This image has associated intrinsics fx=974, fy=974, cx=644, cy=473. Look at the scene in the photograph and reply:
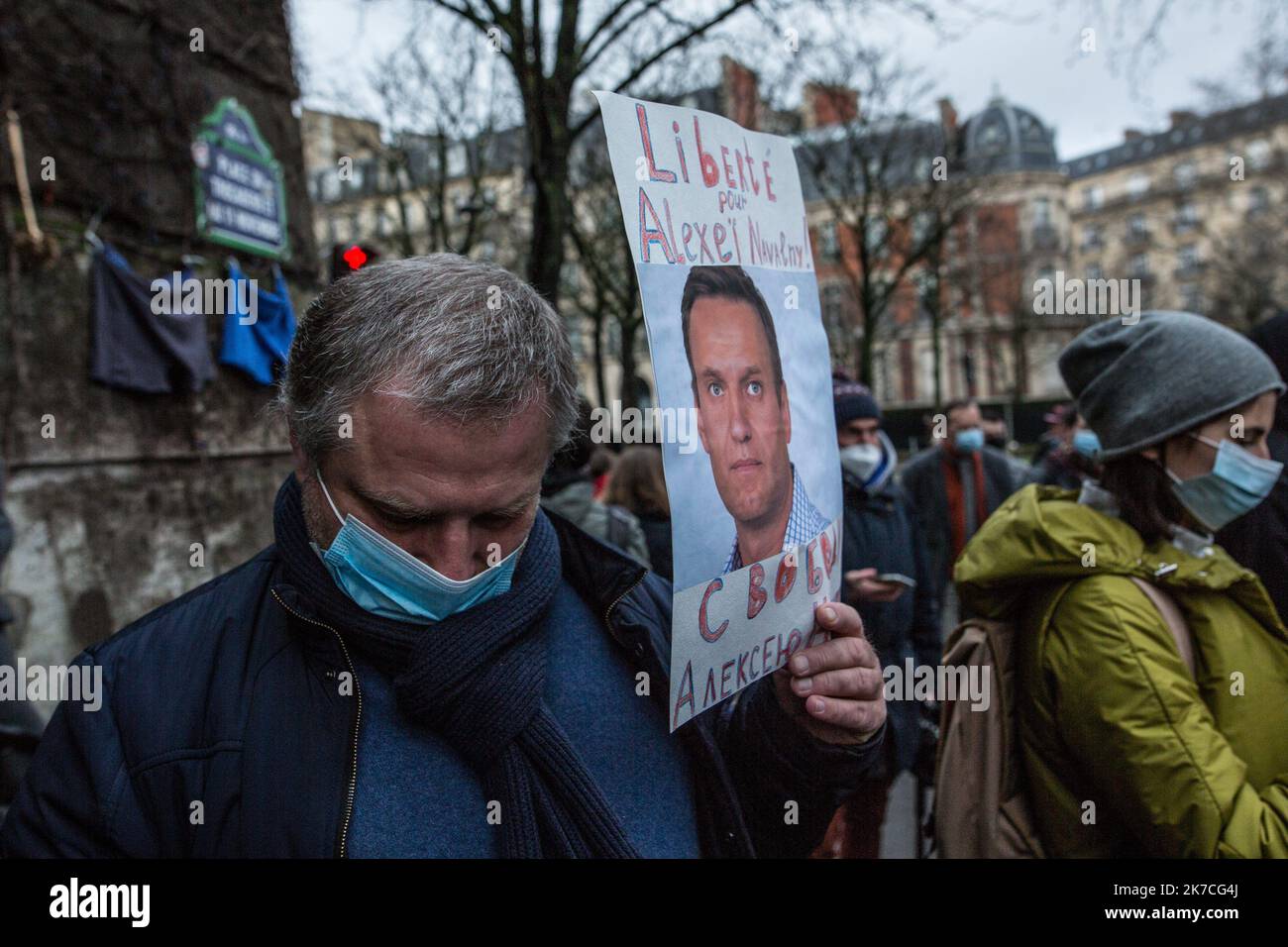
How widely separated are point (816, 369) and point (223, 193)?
302 inches

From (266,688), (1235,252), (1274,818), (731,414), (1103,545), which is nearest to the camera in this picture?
(731,414)

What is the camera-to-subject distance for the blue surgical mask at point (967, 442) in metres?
6.02

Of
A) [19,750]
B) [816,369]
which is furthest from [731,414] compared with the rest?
[19,750]

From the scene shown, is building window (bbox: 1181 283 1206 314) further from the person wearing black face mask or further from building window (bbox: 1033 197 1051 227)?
the person wearing black face mask

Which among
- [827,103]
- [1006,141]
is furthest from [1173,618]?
[1006,141]

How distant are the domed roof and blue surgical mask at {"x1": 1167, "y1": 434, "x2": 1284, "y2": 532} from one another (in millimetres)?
16304

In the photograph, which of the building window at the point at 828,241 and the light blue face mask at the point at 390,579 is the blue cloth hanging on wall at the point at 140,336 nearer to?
the light blue face mask at the point at 390,579

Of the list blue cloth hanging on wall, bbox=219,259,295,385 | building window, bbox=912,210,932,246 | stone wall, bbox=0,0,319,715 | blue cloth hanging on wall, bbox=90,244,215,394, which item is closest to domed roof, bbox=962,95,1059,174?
building window, bbox=912,210,932,246

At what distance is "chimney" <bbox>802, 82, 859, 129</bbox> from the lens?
41.1 ft

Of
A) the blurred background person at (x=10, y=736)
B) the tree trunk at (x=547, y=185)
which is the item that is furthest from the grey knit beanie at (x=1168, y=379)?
the tree trunk at (x=547, y=185)

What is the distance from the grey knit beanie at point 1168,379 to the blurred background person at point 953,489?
3.95m

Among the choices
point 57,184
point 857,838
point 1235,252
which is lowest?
point 857,838
